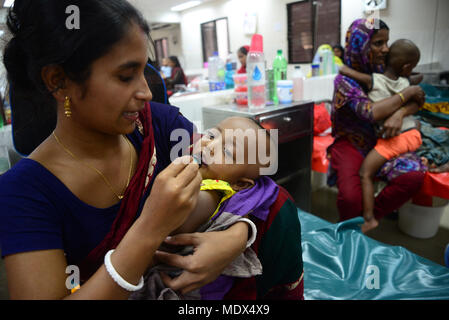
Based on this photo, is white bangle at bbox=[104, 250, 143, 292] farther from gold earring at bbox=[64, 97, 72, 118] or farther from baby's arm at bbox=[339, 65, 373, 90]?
baby's arm at bbox=[339, 65, 373, 90]

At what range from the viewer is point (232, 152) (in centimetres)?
100

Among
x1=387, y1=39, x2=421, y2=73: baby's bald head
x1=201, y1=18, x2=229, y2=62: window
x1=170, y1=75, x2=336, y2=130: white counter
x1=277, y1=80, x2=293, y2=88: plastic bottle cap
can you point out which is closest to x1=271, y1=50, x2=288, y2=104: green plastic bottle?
x1=277, y1=80, x2=293, y2=88: plastic bottle cap

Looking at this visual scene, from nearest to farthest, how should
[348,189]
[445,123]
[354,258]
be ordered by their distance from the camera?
[354,258] → [348,189] → [445,123]

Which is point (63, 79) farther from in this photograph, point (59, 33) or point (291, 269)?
point (291, 269)

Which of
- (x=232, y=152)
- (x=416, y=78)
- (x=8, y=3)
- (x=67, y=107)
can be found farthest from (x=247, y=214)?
(x=416, y=78)

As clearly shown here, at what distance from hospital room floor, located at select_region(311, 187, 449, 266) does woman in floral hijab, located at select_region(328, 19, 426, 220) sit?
1.27ft

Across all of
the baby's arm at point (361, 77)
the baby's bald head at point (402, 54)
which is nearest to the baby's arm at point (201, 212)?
the baby's arm at point (361, 77)

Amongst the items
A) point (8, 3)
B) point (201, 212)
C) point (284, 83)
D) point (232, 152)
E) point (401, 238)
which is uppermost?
point (8, 3)

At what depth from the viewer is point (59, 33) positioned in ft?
2.05

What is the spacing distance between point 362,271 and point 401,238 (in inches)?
50.9

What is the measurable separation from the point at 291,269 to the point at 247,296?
0.19 m

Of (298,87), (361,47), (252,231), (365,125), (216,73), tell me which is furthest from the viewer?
(216,73)

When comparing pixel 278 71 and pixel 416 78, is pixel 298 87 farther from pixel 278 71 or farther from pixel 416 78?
pixel 416 78
